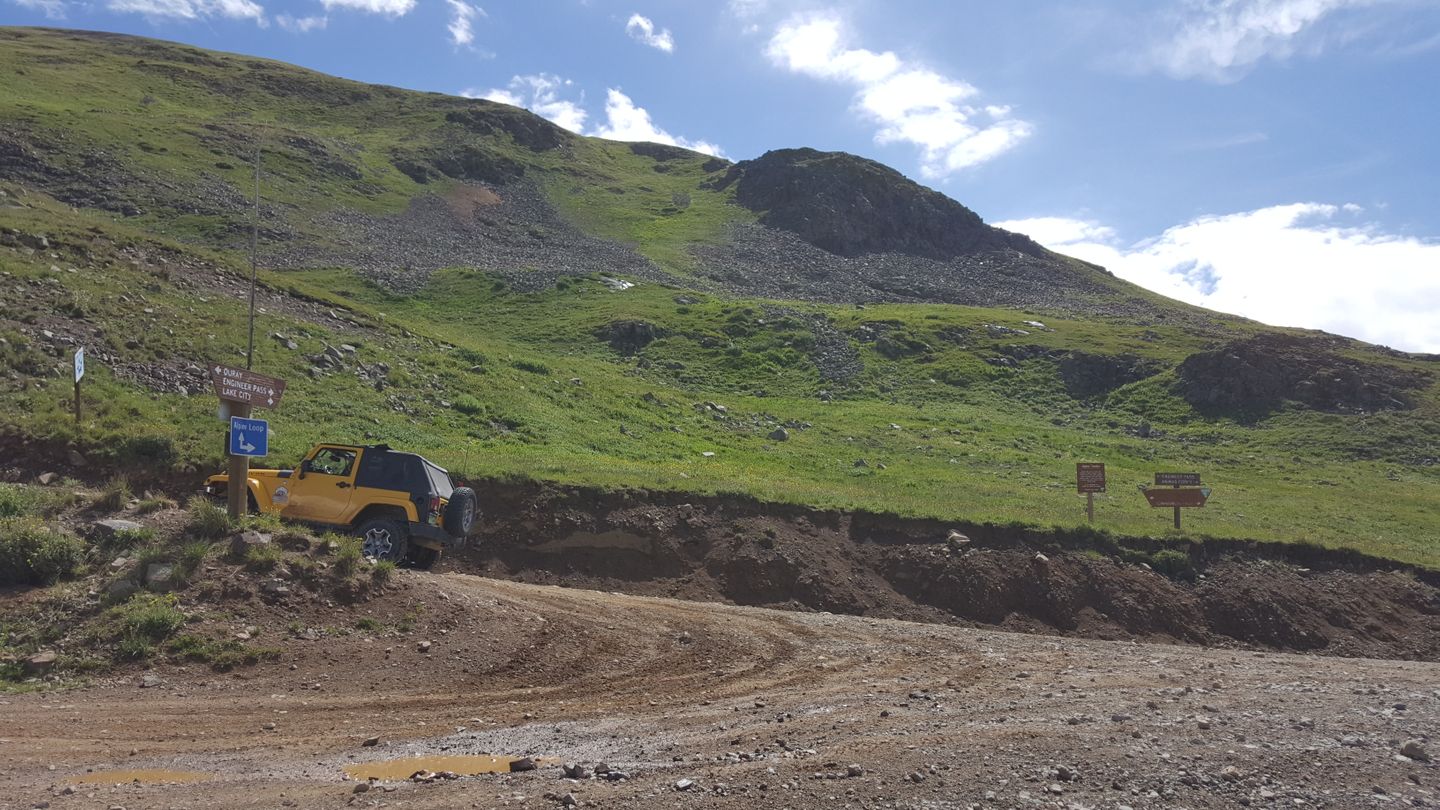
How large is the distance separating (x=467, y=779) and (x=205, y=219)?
58118 mm

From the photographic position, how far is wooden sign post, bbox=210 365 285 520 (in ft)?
40.1

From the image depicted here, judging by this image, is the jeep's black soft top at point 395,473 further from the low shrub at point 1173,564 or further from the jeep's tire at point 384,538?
the low shrub at point 1173,564

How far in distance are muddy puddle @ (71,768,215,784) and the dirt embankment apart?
10.4 metres

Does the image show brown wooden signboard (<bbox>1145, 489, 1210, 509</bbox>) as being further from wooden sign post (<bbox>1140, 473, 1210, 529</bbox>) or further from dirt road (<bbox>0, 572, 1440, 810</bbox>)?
dirt road (<bbox>0, 572, 1440, 810</bbox>)

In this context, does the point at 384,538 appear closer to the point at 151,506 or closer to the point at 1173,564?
the point at 151,506

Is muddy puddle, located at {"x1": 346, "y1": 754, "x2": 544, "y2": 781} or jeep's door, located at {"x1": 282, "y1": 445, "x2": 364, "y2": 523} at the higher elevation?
jeep's door, located at {"x1": 282, "y1": 445, "x2": 364, "y2": 523}

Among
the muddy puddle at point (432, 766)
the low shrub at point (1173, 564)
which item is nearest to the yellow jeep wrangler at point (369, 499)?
the muddy puddle at point (432, 766)

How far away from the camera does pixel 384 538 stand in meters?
14.6

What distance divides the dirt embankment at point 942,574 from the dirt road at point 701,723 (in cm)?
410

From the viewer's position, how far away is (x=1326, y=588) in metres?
19.5

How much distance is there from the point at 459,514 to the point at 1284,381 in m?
50.7

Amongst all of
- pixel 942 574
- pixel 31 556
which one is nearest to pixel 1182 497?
pixel 942 574

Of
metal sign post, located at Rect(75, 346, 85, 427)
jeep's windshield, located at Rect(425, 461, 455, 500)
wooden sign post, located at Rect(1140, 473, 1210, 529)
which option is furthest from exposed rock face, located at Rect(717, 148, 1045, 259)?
jeep's windshield, located at Rect(425, 461, 455, 500)

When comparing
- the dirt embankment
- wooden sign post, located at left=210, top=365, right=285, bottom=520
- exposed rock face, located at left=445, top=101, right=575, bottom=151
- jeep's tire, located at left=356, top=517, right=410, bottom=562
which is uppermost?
exposed rock face, located at left=445, top=101, right=575, bottom=151
